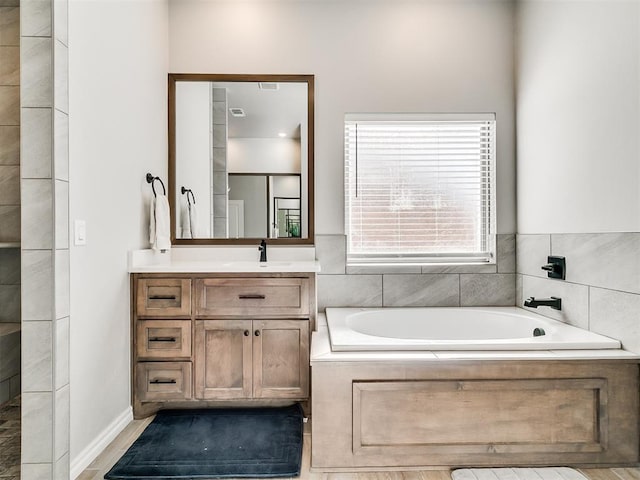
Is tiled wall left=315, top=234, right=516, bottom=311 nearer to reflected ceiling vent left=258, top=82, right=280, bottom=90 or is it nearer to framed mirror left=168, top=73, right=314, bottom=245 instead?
framed mirror left=168, top=73, right=314, bottom=245

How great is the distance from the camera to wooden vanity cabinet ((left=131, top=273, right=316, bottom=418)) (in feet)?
8.07

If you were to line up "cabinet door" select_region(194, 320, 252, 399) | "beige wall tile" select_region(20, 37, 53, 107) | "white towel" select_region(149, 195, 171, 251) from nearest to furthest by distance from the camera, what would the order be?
1. "beige wall tile" select_region(20, 37, 53, 107)
2. "cabinet door" select_region(194, 320, 252, 399)
3. "white towel" select_region(149, 195, 171, 251)

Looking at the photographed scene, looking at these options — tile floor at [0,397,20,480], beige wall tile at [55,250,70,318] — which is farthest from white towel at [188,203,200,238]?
tile floor at [0,397,20,480]

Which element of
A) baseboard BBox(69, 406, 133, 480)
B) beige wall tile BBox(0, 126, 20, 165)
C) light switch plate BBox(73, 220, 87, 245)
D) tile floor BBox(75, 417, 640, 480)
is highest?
beige wall tile BBox(0, 126, 20, 165)

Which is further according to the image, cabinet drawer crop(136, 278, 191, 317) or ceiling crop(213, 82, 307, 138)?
ceiling crop(213, 82, 307, 138)

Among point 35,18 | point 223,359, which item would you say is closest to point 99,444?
point 223,359

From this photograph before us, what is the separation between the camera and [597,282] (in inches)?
86.5

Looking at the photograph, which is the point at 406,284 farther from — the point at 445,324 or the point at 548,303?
the point at 548,303

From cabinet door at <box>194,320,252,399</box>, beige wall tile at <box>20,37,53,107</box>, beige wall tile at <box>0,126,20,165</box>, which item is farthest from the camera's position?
cabinet door at <box>194,320,252,399</box>

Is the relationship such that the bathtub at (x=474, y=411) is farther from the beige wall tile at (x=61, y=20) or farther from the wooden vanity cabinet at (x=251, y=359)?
the beige wall tile at (x=61, y=20)

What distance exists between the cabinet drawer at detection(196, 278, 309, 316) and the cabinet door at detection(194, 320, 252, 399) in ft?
0.28

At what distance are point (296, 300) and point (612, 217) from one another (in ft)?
5.54

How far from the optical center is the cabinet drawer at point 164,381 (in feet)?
8.07

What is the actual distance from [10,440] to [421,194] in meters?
2.80
